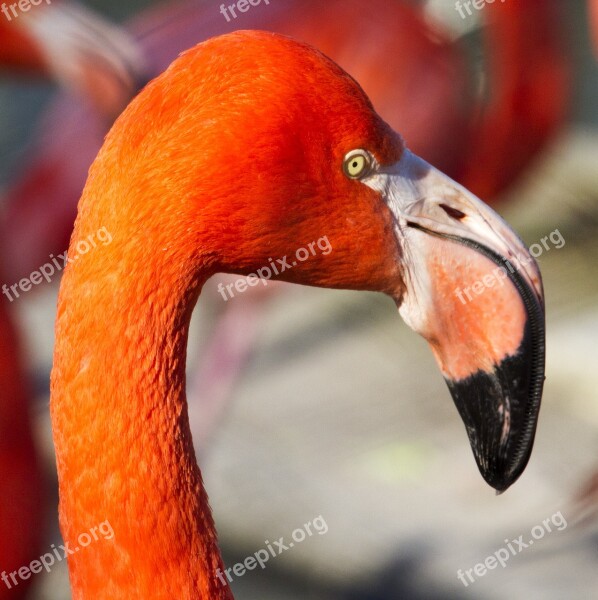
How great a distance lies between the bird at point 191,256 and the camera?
141 cm

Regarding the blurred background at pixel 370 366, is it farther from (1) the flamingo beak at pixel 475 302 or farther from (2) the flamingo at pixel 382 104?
(1) the flamingo beak at pixel 475 302

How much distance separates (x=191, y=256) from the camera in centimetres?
144

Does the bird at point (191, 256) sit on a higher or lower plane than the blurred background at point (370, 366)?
higher

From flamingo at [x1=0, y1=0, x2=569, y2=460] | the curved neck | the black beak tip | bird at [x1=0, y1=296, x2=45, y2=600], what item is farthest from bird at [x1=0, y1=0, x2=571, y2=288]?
the black beak tip

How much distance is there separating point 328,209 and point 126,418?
0.43 meters

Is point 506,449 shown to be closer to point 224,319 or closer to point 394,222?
point 394,222

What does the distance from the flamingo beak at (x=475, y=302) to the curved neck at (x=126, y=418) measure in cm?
35

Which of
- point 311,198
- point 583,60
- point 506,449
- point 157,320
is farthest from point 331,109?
point 583,60

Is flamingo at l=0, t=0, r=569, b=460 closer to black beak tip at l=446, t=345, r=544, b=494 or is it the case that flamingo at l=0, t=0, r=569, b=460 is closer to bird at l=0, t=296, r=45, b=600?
bird at l=0, t=296, r=45, b=600

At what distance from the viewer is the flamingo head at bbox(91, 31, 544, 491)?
141 cm

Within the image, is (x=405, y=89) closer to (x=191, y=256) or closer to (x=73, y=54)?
(x=73, y=54)

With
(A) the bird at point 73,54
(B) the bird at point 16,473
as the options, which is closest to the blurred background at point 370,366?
(A) the bird at point 73,54

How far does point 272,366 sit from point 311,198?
2.91 m

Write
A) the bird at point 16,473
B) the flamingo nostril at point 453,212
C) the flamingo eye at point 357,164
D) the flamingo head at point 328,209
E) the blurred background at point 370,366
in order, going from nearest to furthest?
1. the flamingo head at point 328,209
2. the flamingo eye at point 357,164
3. the flamingo nostril at point 453,212
4. the bird at point 16,473
5. the blurred background at point 370,366
